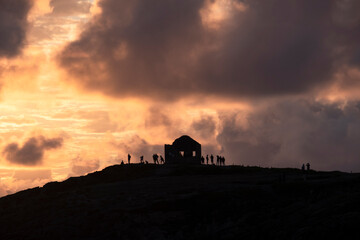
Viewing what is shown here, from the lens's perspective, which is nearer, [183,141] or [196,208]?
[196,208]

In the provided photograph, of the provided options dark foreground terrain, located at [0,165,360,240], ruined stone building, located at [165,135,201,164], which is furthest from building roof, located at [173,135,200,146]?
dark foreground terrain, located at [0,165,360,240]

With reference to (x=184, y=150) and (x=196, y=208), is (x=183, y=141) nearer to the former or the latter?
(x=184, y=150)

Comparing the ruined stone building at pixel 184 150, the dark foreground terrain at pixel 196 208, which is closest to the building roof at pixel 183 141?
the ruined stone building at pixel 184 150

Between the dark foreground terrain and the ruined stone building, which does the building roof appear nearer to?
the ruined stone building

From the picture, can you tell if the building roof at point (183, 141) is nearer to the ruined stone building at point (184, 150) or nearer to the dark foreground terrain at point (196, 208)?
the ruined stone building at point (184, 150)

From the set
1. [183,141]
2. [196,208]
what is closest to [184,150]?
[183,141]

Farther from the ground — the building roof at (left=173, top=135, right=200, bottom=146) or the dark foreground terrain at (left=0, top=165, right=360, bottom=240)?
the building roof at (left=173, top=135, right=200, bottom=146)

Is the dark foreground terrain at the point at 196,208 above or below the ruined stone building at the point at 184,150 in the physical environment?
below

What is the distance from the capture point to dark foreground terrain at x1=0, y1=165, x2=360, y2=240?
58.3m

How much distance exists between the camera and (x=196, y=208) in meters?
70.2

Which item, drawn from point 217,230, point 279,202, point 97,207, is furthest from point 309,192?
point 97,207

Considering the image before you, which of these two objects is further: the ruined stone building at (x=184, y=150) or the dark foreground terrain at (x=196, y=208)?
the ruined stone building at (x=184, y=150)

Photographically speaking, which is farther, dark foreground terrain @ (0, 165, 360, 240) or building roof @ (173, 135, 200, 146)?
building roof @ (173, 135, 200, 146)

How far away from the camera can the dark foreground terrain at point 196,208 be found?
5831 centimetres
